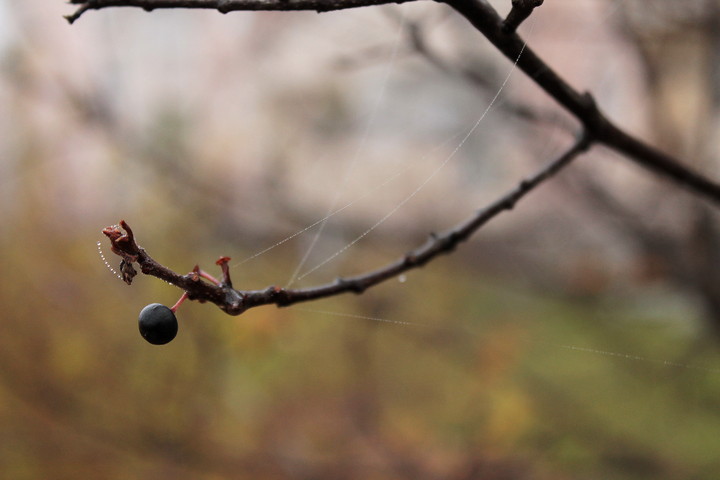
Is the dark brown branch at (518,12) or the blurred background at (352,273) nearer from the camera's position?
the dark brown branch at (518,12)

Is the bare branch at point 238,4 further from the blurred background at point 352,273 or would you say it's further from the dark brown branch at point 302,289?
the blurred background at point 352,273

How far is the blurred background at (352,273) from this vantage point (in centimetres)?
154

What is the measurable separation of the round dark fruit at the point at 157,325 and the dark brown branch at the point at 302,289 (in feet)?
0.09

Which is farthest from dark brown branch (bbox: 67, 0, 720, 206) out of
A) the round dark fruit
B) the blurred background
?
the blurred background

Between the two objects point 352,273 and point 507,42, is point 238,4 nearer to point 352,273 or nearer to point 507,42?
point 507,42

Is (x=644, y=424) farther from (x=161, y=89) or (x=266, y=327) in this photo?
(x=161, y=89)

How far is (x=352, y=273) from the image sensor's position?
2.09 m

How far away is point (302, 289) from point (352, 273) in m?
1.62

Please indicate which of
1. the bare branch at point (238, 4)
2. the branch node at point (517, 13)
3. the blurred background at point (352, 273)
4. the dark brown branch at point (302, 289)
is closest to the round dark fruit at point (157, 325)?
the dark brown branch at point (302, 289)

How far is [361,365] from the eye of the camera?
6.09 feet

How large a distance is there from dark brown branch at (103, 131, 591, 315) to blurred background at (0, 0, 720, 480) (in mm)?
362

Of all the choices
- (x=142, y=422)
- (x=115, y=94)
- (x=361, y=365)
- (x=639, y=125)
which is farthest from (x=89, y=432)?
(x=639, y=125)

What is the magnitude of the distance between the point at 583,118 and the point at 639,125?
225 cm

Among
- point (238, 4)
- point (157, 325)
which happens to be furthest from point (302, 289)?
point (238, 4)
